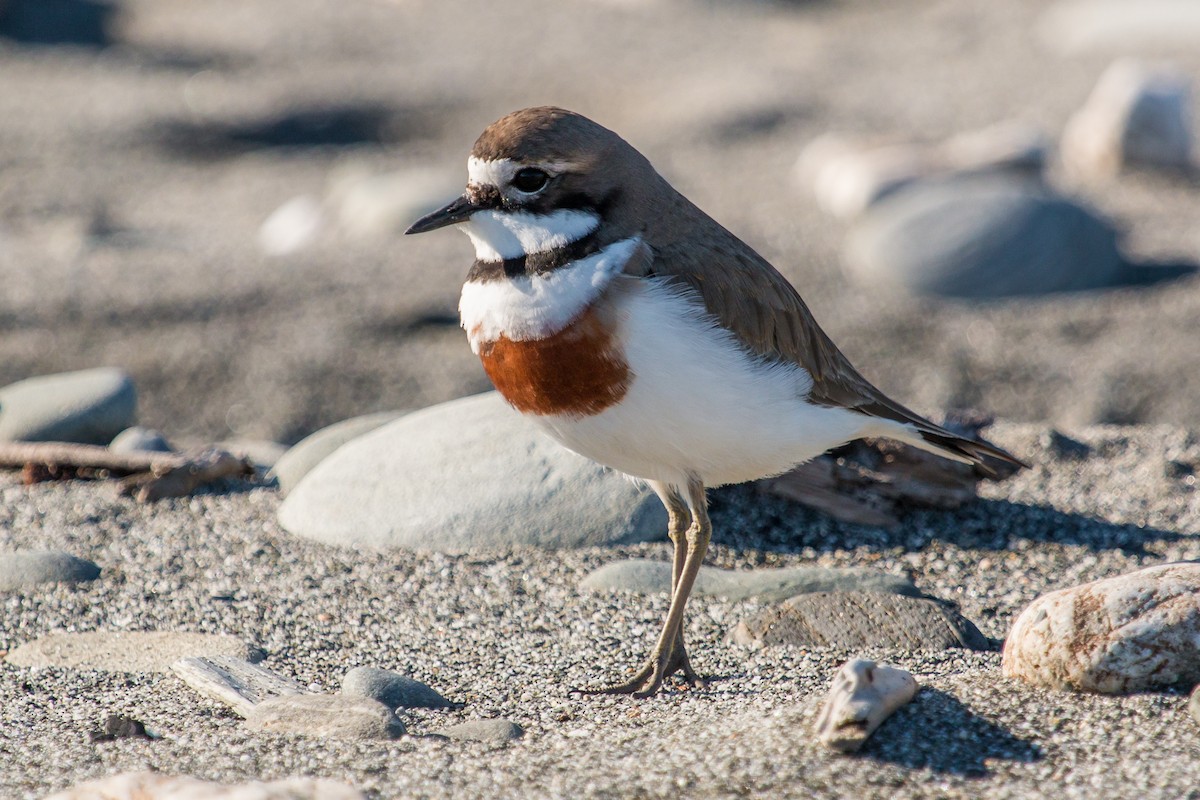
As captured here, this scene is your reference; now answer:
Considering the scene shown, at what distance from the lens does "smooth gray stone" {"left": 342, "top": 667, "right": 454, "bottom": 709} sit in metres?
3.12

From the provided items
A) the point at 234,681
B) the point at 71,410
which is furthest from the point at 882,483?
the point at 71,410

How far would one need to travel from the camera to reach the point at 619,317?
9.86 ft

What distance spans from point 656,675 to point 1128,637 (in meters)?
1.09

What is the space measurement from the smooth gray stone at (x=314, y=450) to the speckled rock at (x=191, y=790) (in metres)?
2.30

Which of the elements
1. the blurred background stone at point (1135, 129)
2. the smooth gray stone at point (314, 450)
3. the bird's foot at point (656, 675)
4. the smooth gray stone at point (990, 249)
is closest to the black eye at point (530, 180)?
the bird's foot at point (656, 675)

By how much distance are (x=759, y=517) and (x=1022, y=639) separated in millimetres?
1470

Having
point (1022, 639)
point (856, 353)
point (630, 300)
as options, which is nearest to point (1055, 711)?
point (1022, 639)

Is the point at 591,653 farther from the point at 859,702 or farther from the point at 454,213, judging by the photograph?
the point at 454,213

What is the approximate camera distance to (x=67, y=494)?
15.3ft

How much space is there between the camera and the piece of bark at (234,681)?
3098 millimetres

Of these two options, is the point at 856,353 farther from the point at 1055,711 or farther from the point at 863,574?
the point at 1055,711

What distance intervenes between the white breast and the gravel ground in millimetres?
551

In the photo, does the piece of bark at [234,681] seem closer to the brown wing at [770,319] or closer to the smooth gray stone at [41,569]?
the smooth gray stone at [41,569]

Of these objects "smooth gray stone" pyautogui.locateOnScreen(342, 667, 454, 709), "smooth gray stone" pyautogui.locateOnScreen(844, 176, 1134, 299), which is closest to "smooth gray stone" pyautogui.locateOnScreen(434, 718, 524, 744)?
"smooth gray stone" pyautogui.locateOnScreen(342, 667, 454, 709)
